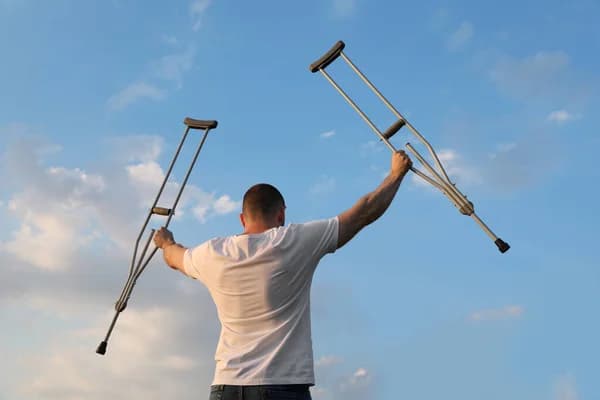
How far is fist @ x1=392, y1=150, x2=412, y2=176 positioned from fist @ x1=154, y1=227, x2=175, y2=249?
215cm

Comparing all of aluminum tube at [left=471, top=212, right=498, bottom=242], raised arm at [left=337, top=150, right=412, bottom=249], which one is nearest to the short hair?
raised arm at [left=337, top=150, right=412, bottom=249]

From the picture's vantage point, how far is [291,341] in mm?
5125

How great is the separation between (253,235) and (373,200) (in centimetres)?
92

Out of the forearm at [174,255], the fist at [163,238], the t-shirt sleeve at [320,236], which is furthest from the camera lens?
the fist at [163,238]

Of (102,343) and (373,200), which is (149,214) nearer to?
(102,343)

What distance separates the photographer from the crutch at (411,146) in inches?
251

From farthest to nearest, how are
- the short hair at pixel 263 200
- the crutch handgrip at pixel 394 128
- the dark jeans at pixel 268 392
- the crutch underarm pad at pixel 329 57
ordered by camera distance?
the crutch underarm pad at pixel 329 57 < the crutch handgrip at pixel 394 128 < the short hair at pixel 263 200 < the dark jeans at pixel 268 392

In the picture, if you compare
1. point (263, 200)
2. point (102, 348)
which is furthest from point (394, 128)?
point (102, 348)

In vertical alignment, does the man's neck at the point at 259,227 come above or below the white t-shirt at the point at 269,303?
above

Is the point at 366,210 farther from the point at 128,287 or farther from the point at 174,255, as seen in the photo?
the point at 128,287

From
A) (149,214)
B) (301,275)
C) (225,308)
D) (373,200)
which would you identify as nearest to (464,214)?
(373,200)

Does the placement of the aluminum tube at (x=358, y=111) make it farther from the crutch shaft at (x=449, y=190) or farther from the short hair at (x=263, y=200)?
the short hair at (x=263, y=200)

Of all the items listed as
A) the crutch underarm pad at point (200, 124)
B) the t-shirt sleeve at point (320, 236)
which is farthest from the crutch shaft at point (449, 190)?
the crutch underarm pad at point (200, 124)

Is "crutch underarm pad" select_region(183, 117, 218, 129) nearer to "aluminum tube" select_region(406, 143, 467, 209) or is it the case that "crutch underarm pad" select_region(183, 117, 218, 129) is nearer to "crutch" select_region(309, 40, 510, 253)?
"crutch" select_region(309, 40, 510, 253)
